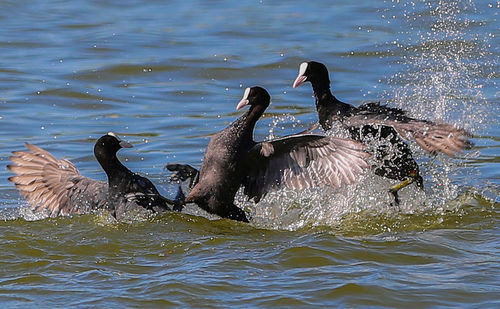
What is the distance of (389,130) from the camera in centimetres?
668

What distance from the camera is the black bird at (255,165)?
6.16 m

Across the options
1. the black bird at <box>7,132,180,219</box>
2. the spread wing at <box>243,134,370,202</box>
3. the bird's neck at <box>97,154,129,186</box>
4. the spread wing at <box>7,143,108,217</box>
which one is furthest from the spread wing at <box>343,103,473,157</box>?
the spread wing at <box>7,143,108,217</box>

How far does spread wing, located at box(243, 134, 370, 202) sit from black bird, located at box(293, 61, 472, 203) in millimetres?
372

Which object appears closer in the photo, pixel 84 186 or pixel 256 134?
pixel 84 186

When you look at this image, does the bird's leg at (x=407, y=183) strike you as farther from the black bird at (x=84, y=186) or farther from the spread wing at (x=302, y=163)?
the black bird at (x=84, y=186)

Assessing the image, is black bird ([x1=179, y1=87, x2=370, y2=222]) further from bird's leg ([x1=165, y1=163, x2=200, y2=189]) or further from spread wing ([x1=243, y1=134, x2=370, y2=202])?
bird's leg ([x1=165, y1=163, x2=200, y2=189])

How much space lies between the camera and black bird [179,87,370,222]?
6.16m

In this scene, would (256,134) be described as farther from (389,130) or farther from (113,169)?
(113,169)

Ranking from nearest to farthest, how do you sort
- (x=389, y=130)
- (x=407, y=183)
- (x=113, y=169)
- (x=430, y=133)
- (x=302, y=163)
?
(x=430, y=133) < (x=302, y=163) < (x=113, y=169) < (x=389, y=130) < (x=407, y=183)

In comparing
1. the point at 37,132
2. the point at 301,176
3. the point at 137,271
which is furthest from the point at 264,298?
the point at 37,132

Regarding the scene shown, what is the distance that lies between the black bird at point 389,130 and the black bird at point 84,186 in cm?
119

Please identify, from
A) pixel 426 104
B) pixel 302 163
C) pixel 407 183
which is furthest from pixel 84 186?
pixel 426 104

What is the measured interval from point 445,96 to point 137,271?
4778mm

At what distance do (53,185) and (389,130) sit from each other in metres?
2.20
